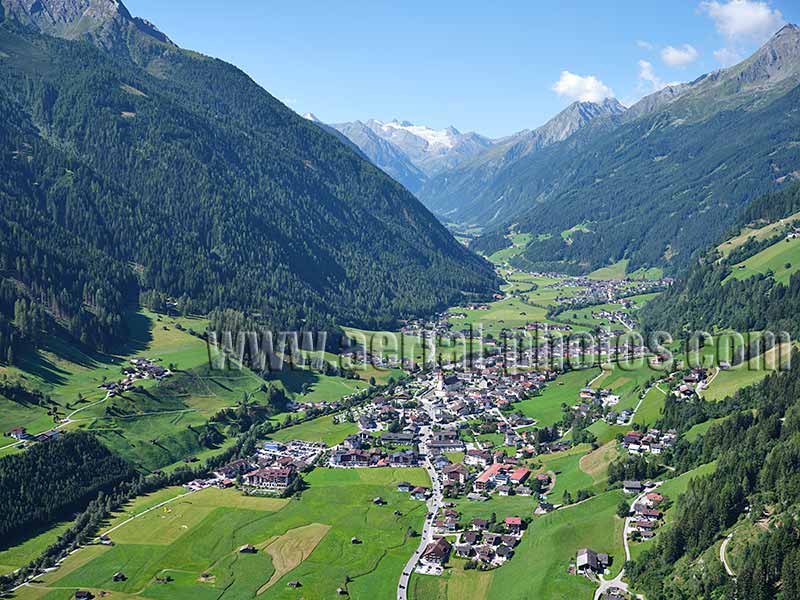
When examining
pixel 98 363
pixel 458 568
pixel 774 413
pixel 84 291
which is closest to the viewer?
pixel 458 568

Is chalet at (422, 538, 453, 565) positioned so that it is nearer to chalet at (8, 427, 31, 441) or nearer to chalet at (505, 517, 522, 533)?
chalet at (505, 517, 522, 533)

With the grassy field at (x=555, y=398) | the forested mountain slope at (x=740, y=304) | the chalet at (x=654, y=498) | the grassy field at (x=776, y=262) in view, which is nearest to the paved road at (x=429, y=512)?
the grassy field at (x=555, y=398)

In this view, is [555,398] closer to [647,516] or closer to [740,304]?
[740,304]

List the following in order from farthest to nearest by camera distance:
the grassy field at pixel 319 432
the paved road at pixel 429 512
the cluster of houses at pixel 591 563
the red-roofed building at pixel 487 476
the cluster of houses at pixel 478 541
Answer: the grassy field at pixel 319 432 < the red-roofed building at pixel 487 476 < the cluster of houses at pixel 478 541 < the paved road at pixel 429 512 < the cluster of houses at pixel 591 563

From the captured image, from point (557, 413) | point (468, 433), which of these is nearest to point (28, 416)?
point (468, 433)

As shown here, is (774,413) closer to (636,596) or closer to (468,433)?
(636,596)

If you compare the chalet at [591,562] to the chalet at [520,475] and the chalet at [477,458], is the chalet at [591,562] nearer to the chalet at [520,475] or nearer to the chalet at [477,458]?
the chalet at [520,475]

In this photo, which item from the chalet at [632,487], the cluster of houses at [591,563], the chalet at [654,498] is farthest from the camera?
the chalet at [632,487]
